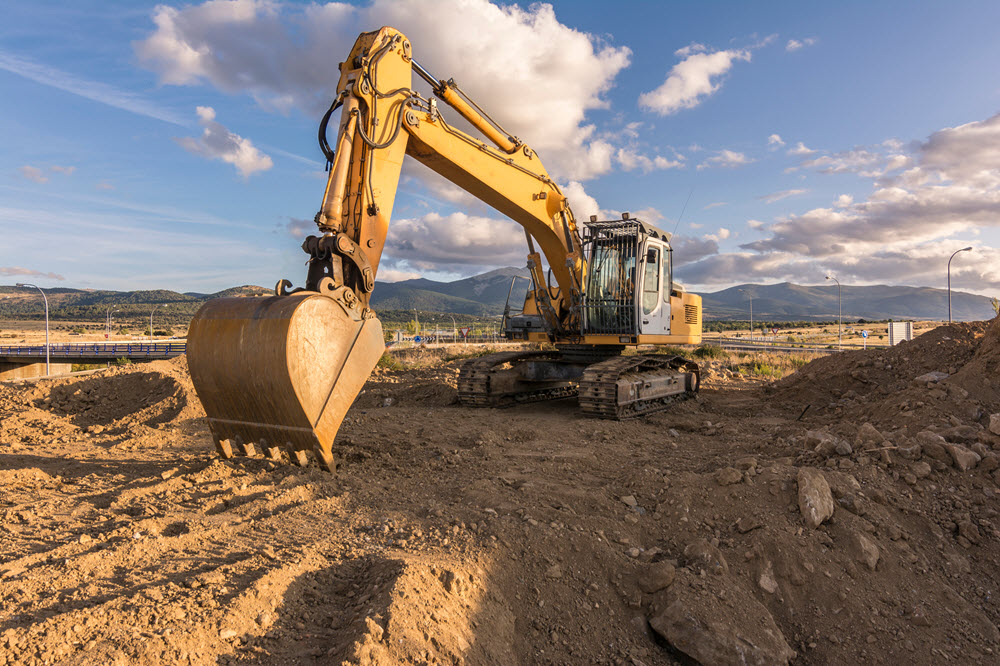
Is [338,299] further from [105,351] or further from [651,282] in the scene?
[105,351]

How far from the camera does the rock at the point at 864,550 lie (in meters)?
4.45

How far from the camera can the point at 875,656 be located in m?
3.88

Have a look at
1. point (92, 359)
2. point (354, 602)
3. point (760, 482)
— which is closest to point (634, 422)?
point (760, 482)

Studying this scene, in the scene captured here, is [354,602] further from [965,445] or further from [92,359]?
[92,359]

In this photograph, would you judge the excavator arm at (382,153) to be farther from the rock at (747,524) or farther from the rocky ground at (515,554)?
the rock at (747,524)

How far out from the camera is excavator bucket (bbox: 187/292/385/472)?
17.4 feet

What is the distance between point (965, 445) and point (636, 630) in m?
4.45

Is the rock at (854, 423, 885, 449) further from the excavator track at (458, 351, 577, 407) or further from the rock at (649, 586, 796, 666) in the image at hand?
the excavator track at (458, 351, 577, 407)

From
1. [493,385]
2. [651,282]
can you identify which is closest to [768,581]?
[493,385]

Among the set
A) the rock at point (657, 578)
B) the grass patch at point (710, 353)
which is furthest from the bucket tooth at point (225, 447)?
the grass patch at point (710, 353)

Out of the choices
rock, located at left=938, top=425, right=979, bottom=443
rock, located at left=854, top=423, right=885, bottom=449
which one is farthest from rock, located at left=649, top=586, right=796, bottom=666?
rock, located at left=938, top=425, right=979, bottom=443

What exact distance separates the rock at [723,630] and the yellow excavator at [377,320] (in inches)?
134

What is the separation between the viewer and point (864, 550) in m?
4.49

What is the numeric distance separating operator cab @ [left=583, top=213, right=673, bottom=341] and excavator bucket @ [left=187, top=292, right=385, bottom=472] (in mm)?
6316
